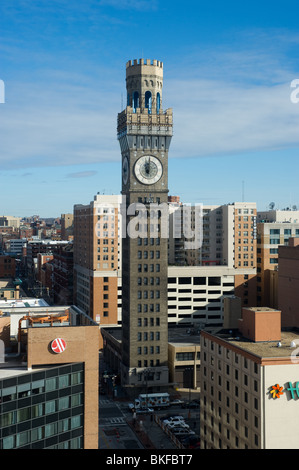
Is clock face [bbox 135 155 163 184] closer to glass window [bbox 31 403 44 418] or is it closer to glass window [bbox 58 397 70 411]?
glass window [bbox 58 397 70 411]

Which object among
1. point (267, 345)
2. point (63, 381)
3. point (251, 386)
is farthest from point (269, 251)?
point (63, 381)

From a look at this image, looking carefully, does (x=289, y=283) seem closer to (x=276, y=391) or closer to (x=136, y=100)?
(x=136, y=100)

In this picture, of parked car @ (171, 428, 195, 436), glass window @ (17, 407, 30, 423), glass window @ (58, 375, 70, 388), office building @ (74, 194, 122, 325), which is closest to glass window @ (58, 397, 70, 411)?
glass window @ (58, 375, 70, 388)

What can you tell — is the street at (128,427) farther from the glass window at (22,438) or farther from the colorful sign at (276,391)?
the glass window at (22,438)

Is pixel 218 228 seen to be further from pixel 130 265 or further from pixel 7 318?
pixel 7 318

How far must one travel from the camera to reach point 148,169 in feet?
343

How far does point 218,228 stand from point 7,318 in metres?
115

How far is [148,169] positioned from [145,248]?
50.2 ft

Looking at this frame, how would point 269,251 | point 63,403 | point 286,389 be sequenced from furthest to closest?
1. point 269,251
2. point 286,389
3. point 63,403

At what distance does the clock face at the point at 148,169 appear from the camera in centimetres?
10412

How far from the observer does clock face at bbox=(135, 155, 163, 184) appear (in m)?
104

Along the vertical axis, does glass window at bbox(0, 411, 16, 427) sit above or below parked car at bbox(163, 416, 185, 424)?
above

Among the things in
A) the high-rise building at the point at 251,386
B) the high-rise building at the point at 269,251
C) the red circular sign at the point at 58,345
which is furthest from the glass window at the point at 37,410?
the high-rise building at the point at 269,251

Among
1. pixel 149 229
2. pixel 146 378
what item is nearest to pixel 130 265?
pixel 149 229
